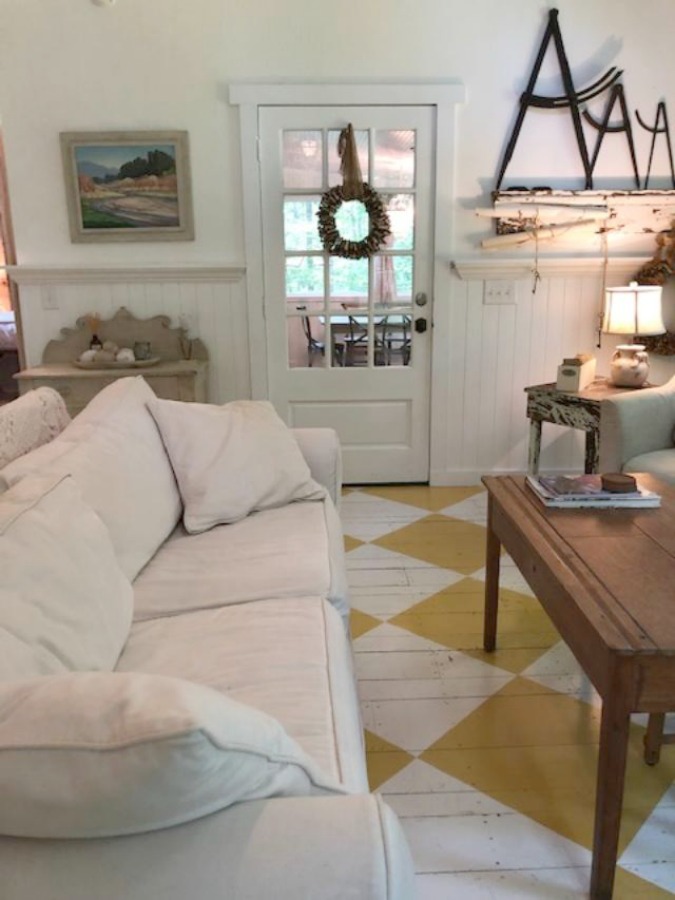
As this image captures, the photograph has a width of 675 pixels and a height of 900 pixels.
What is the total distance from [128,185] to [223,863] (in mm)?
3407

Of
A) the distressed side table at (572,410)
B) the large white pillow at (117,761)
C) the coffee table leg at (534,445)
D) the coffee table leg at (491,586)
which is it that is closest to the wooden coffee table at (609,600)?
the coffee table leg at (491,586)

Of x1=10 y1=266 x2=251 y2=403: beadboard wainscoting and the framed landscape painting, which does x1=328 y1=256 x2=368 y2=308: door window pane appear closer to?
x1=10 y1=266 x2=251 y2=403: beadboard wainscoting

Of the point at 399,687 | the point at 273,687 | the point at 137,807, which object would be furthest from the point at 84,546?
the point at 399,687

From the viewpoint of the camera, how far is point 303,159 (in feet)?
11.6

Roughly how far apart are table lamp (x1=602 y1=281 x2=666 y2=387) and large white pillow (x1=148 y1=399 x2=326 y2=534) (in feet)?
5.63

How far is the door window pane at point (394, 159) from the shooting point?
3516 millimetres

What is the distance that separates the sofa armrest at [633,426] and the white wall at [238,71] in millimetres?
1312

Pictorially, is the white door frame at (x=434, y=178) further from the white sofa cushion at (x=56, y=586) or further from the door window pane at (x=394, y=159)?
the white sofa cushion at (x=56, y=586)

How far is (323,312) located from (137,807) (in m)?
3.22

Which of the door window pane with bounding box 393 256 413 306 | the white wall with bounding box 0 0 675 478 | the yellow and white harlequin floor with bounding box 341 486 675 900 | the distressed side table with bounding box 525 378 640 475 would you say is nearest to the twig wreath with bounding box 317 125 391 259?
the door window pane with bounding box 393 256 413 306

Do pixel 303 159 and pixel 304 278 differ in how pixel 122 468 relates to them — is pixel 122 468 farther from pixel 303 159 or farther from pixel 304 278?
pixel 303 159

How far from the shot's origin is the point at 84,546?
1.36 m

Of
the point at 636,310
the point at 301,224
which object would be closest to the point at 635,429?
the point at 636,310

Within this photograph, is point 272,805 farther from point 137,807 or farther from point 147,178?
point 147,178
